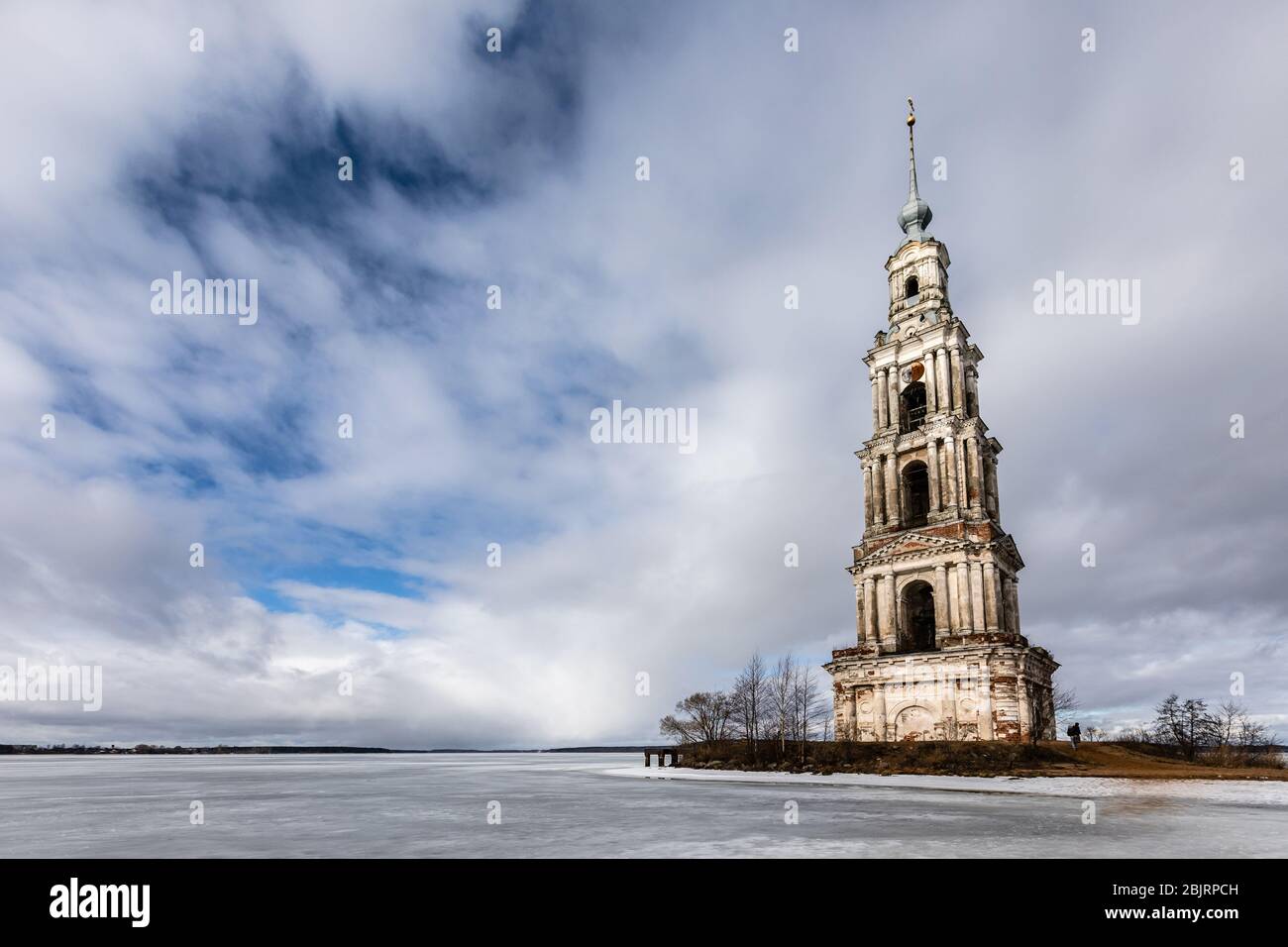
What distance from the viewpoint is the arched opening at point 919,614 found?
5190cm

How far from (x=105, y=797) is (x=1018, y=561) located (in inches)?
2223

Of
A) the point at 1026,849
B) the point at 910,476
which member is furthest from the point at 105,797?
the point at 910,476

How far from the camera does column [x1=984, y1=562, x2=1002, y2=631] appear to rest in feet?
152

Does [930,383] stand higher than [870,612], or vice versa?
[930,383]

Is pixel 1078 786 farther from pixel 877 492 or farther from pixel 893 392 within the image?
pixel 893 392

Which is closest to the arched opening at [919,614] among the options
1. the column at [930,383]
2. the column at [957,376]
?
the column at [930,383]

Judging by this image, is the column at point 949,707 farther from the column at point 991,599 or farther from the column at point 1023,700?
the column at point 991,599

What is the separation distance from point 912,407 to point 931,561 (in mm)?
14195

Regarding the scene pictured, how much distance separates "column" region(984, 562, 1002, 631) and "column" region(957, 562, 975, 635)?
1.00 meters

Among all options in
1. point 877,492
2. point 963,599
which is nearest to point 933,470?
point 877,492

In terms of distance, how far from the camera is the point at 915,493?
5725 centimetres
